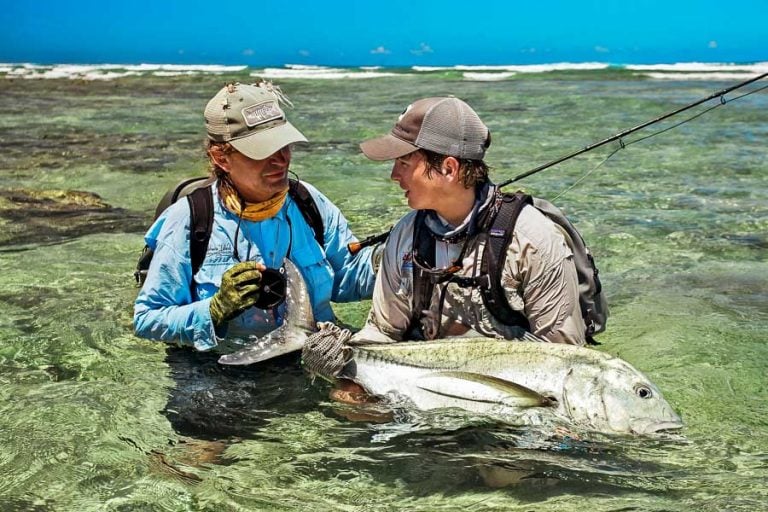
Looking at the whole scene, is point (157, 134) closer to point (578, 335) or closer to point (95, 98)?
point (95, 98)

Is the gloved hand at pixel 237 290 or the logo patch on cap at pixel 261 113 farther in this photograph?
the logo patch on cap at pixel 261 113

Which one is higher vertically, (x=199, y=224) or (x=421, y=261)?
(x=199, y=224)

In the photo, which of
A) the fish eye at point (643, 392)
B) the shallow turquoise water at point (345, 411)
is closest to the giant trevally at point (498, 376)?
the fish eye at point (643, 392)

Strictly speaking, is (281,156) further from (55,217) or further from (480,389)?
(55,217)

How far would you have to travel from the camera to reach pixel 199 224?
191 inches

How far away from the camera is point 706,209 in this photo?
32.9 ft

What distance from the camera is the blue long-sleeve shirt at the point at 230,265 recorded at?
15.6ft

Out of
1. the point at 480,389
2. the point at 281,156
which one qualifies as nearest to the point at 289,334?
the point at 281,156

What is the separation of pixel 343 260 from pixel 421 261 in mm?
841

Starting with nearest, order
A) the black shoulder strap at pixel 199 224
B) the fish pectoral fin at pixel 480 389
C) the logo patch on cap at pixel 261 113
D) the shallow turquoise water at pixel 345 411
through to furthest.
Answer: the shallow turquoise water at pixel 345 411, the fish pectoral fin at pixel 480 389, the logo patch on cap at pixel 261 113, the black shoulder strap at pixel 199 224

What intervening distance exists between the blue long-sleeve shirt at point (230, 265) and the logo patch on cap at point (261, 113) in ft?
1.65

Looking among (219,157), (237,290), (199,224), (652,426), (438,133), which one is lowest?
(652,426)

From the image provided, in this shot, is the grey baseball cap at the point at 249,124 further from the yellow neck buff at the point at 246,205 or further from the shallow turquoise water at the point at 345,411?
the shallow turquoise water at the point at 345,411

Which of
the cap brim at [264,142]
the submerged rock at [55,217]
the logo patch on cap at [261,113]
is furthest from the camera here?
the submerged rock at [55,217]
